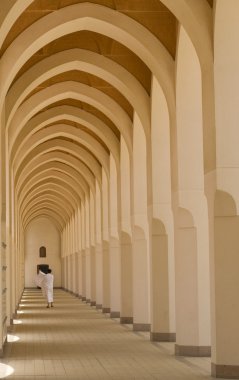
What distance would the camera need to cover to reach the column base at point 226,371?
41.2 feet

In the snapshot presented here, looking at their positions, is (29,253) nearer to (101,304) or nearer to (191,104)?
(101,304)

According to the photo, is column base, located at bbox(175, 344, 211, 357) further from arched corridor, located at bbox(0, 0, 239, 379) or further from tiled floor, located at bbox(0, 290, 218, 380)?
tiled floor, located at bbox(0, 290, 218, 380)

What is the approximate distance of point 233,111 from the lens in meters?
13.1

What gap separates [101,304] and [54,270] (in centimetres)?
3465

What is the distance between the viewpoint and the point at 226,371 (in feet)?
41.4

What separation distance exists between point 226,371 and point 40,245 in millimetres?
55462

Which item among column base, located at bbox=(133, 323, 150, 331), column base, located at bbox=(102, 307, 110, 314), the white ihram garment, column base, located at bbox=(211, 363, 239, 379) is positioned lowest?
column base, located at bbox=(211, 363, 239, 379)

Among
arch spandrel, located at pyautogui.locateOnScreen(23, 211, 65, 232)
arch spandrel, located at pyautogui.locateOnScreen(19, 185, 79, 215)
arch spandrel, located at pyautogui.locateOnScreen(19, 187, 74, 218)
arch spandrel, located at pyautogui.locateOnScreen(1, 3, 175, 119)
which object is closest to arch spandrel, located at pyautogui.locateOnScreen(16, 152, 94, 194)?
arch spandrel, located at pyautogui.locateOnScreen(19, 185, 79, 215)

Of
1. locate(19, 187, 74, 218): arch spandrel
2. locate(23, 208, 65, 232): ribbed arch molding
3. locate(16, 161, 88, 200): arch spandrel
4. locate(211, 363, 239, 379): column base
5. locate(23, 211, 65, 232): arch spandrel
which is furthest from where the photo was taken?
locate(23, 211, 65, 232): arch spandrel

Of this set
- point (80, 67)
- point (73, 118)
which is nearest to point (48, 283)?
point (73, 118)

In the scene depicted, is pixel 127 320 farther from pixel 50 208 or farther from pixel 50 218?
pixel 50 218

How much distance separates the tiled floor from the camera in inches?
533

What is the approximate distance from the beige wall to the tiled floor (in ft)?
133

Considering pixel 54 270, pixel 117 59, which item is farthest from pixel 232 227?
pixel 54 270
